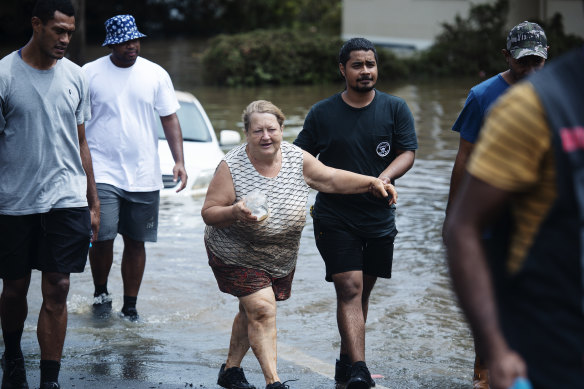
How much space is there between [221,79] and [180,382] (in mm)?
20913

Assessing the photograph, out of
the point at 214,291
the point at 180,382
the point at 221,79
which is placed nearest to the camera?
the point at 180,382

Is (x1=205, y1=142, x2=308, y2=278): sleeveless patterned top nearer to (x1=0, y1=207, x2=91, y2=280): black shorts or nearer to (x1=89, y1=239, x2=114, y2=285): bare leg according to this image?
(x1=0, y1=207, x2=91, y2=280): black shorts

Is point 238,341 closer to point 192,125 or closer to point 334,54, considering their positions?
point 192,125

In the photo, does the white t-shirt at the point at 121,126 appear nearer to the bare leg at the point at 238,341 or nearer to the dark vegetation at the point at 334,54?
the bare leg at the point at 238,341

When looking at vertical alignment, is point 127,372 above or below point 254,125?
below

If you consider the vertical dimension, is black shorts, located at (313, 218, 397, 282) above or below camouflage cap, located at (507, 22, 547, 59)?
below

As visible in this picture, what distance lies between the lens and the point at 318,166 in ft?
17.7

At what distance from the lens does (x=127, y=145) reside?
22.9 feet

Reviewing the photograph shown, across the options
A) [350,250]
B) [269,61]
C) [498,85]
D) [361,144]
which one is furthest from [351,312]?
[269,61]

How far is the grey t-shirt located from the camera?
5.16 m

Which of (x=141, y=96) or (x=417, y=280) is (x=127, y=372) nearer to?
(x=141, y=96)

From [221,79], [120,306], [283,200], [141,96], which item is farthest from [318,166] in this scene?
[221,79]

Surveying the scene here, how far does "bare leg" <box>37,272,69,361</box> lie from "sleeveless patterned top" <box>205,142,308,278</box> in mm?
867

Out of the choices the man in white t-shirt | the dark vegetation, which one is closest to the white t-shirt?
the man in white t-shirt
